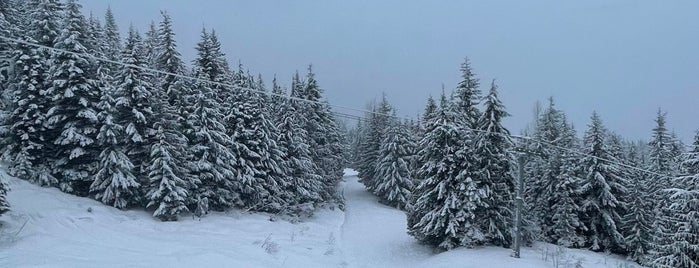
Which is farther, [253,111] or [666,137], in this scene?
[666,137]

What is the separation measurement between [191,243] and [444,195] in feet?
43.9

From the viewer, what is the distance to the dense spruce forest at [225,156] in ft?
75.5

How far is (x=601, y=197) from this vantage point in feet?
106

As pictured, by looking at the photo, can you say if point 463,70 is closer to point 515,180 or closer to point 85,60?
point 515,180

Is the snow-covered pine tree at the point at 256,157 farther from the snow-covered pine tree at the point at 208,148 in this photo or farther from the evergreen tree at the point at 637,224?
the evergreen tree at the point at 637,224

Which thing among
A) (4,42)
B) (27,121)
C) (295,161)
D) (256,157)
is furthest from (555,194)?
(4,42)

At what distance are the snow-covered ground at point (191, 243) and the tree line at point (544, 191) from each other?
1785 millimetres

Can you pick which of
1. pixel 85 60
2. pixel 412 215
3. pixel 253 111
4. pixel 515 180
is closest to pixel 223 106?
pixel 253 111

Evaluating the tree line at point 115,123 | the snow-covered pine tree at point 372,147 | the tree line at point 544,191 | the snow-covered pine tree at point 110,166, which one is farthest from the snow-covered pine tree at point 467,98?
the snow-covered pine tree at point 372,147

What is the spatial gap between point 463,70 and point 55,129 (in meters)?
22.6

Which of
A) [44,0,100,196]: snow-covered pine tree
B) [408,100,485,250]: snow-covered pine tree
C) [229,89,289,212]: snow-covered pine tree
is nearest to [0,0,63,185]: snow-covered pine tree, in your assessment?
[44,0,100,196]: snow-covered pine tree

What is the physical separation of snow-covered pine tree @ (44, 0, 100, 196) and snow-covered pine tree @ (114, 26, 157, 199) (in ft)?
4.71

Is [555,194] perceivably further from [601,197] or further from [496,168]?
[496,168]

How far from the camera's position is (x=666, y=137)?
123ft
